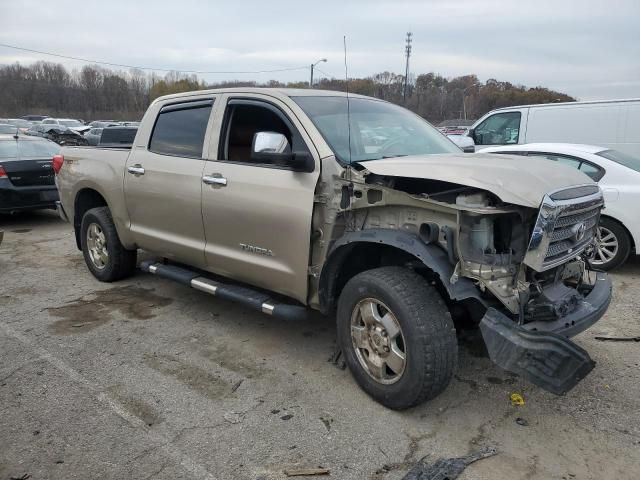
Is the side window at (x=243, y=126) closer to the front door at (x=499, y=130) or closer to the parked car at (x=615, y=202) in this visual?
the parked car at (x=615, y=202)

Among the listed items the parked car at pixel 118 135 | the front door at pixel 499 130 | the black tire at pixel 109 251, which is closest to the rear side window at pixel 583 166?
the front door at pixel 499 130

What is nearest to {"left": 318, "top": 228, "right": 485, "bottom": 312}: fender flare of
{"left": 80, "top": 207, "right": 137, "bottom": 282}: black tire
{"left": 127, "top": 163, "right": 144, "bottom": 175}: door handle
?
{"left": 127, "top": 163, "right": 144, "bottom": 175}: door handle

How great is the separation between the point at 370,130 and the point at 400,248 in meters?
1.28

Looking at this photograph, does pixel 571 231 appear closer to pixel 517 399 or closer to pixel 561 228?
pixel 561 228

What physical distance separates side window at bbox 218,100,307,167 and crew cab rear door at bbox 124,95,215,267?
208mm

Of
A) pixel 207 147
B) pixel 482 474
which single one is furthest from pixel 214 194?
pixel 482 474

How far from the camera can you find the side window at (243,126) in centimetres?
418

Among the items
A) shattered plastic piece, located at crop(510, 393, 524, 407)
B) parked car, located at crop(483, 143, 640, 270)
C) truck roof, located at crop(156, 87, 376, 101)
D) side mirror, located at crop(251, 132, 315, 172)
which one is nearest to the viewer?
shattered plastic piece, located at crop(510, 393, 524, 407)

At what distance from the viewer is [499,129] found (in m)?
9.57

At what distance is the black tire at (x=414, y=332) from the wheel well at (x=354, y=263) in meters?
0.21

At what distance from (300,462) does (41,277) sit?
4744 millimetres

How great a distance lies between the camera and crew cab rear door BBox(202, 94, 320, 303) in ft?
12.1

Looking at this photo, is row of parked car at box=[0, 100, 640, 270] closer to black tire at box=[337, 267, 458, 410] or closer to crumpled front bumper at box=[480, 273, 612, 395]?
black tire at box=[337, 267, 458, 410]

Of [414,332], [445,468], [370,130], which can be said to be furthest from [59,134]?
[445,468]
